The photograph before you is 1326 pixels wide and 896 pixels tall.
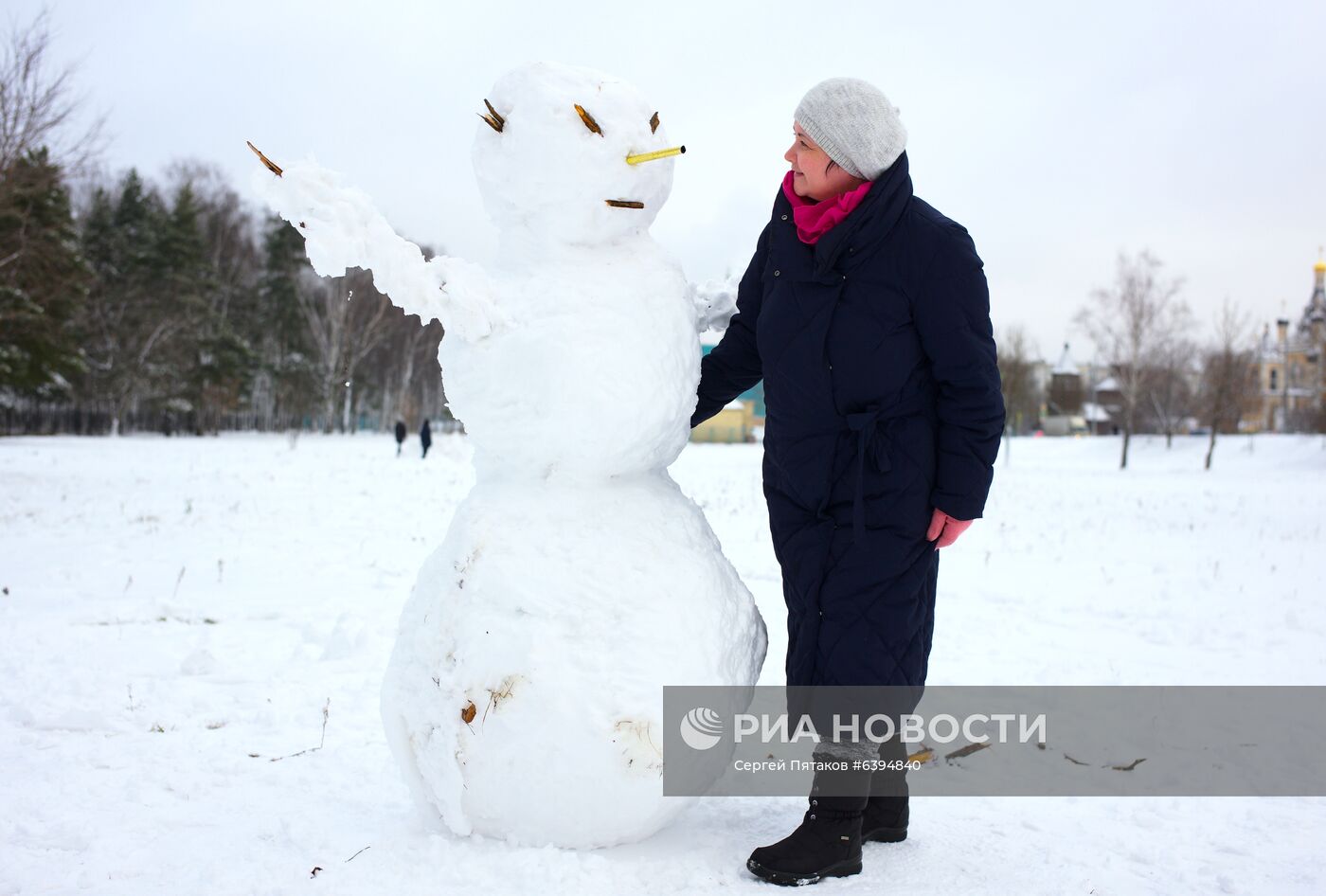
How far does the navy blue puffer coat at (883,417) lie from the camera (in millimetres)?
2072

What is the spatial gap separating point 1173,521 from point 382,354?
3209cm

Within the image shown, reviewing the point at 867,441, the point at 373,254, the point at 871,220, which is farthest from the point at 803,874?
the point at 373,254

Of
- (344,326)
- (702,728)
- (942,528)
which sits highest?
(344,326)

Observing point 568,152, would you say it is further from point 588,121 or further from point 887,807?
point 887,807

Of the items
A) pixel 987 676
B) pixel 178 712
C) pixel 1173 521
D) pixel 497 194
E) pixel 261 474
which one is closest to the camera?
pixel 497 194

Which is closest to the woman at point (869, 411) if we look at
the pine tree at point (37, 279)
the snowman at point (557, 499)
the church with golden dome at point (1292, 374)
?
the snowman at point (557, 499)

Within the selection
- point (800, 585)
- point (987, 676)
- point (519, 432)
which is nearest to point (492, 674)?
point (519, 432)

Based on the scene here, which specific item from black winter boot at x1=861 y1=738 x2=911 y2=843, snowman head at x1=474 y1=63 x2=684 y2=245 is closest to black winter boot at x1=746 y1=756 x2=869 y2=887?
black winter boot at x1=861 y1=738 x2=911 y2=843

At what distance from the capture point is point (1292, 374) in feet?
189

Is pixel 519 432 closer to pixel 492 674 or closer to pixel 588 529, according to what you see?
pixel 588 529

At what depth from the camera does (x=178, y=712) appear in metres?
3.20

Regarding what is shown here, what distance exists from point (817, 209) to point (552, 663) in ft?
4.29

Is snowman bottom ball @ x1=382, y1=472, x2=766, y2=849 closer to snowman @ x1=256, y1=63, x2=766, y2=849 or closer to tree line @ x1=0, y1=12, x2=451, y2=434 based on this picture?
snowman @ x1=256, y1=63, x2=766, y2=849

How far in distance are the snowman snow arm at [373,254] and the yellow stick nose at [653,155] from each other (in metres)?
0.48
